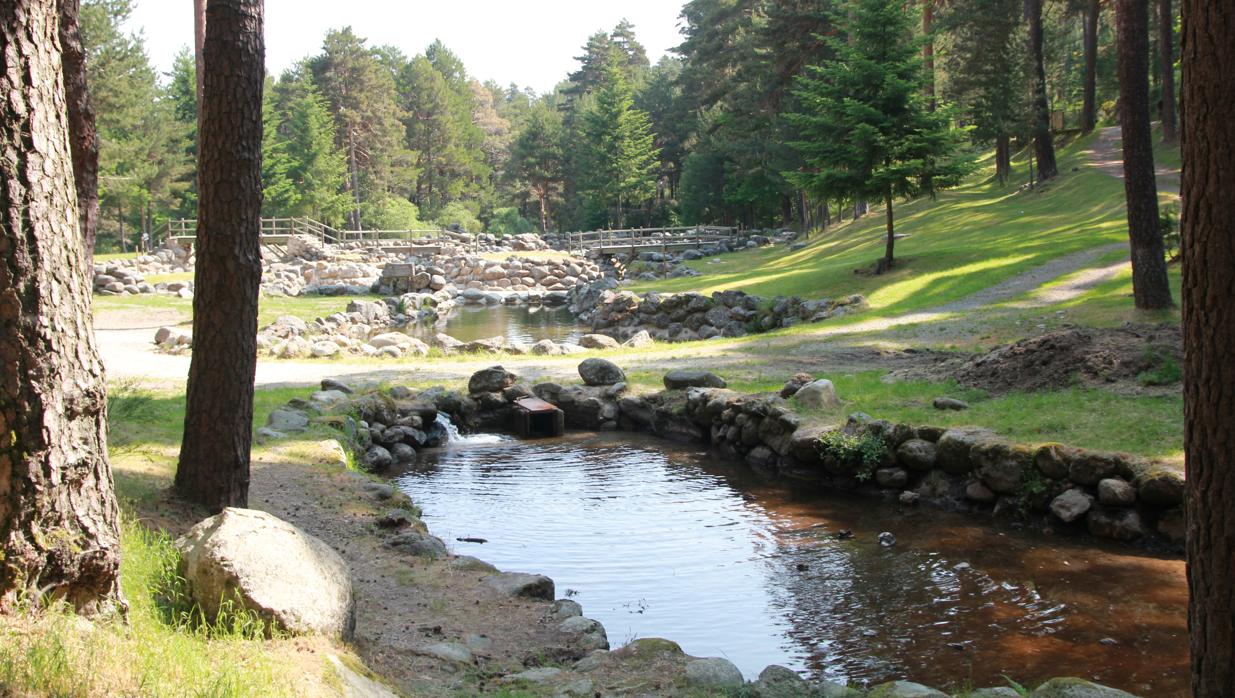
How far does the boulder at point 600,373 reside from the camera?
15.8 meters

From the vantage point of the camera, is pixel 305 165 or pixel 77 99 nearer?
pixel 77 99

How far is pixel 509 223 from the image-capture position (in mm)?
71000

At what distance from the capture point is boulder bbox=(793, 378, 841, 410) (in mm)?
12500

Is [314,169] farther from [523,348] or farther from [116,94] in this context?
[523,348]

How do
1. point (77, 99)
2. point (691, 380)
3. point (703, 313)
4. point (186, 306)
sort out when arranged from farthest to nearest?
point (186, 306) → point (703, 313) → point (691, 380) → point (77, 99)

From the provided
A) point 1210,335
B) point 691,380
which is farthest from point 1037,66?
point 1210,335

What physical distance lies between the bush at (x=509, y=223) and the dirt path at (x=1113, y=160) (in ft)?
129

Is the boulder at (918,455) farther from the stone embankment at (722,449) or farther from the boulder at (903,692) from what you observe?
the boulder at (903,692)

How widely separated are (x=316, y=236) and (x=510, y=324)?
23528mm

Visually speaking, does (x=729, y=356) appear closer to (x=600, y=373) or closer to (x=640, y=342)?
(x=600, y=373)

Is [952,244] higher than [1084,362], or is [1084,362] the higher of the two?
[952,244]

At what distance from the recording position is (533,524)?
33.4 ft

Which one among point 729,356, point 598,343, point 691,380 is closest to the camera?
point 691,380

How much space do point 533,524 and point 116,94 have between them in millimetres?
40110
